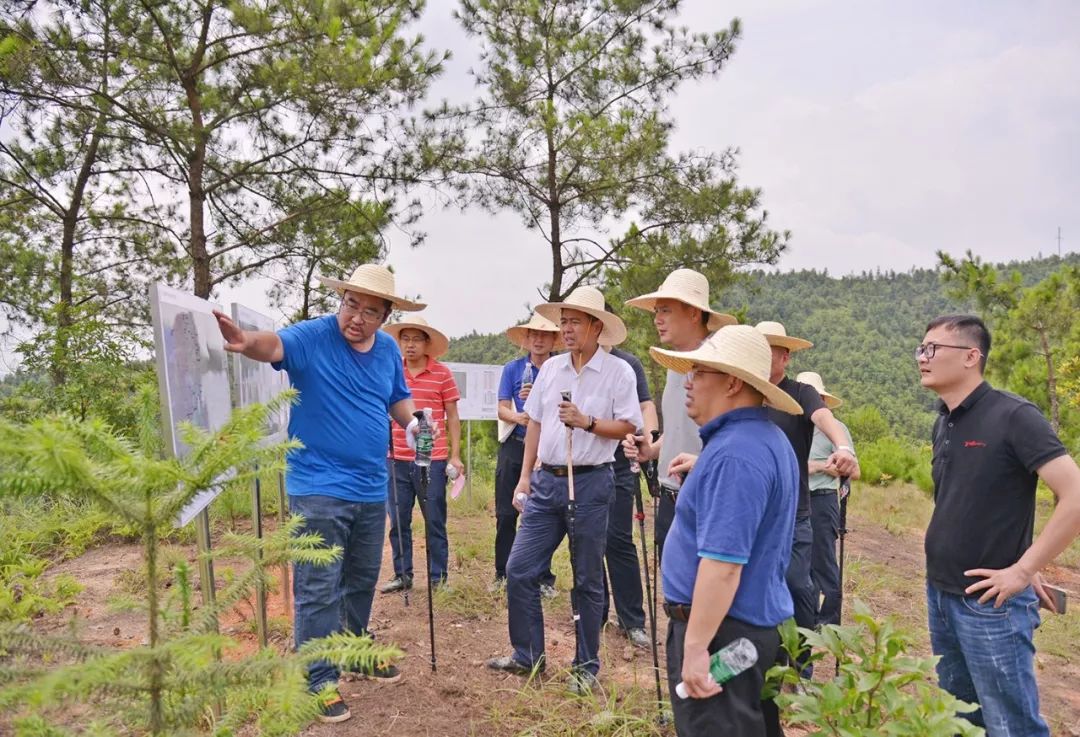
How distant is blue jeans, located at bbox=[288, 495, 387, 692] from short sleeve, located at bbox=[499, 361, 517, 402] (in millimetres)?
2287

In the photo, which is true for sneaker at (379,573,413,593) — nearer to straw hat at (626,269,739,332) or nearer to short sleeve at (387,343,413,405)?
short sleeve at (387,343,413,405)

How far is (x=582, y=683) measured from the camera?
3584mm

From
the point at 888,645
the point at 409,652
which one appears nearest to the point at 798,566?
the point at 888,645

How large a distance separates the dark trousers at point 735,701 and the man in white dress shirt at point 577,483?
1.44 metres

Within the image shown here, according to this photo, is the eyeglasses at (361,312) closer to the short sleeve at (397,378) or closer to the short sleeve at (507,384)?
the short sleeve at (397,378)

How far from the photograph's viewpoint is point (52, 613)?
15.4 ft

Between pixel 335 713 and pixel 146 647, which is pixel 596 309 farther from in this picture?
pixel 146 647

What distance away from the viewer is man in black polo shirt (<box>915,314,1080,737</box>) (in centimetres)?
241

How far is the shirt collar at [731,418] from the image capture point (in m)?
2.20

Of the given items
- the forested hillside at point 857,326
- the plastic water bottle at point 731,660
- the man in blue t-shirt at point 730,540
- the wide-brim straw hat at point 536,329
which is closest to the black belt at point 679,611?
the man in blue t-shirt at point 730,540

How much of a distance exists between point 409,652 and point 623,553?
4.45 feet

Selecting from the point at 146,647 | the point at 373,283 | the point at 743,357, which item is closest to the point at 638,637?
the point at 373,283

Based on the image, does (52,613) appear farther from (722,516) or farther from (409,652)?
(722,516)

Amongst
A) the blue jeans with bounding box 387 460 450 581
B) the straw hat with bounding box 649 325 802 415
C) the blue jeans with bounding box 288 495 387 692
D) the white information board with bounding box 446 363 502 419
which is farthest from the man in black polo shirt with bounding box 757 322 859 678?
the white information board with bounding box 446 363 502 419
